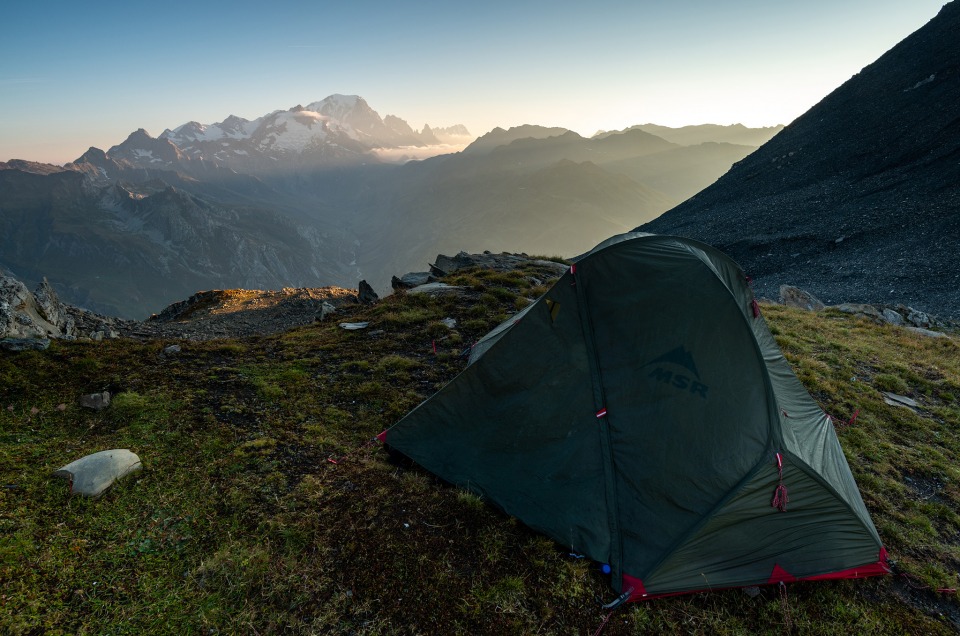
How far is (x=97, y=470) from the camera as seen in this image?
6.36m

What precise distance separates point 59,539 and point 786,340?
66.8ft

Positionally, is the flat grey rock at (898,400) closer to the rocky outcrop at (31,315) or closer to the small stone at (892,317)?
the small stone at (892,317)

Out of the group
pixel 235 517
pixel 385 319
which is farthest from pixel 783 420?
pixel 385 319

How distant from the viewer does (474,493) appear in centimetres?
704

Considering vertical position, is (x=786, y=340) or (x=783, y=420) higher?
(x=783, y=420)

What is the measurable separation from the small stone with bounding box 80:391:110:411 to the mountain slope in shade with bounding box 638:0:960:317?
129 feet

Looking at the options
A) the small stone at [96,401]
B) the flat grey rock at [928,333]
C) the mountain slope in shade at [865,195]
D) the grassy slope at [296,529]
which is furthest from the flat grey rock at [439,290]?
the mountain slope in shade at [865,195]

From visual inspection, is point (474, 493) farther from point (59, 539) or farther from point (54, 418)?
point (54, 418)

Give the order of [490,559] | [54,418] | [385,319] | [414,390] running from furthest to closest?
[385,319], [414,390], [54,418], [490,559]

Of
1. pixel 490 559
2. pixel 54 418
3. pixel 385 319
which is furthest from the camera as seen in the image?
pixel 385 319

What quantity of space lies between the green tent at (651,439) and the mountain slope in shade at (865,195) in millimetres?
29129

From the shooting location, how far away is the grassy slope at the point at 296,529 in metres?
5.00

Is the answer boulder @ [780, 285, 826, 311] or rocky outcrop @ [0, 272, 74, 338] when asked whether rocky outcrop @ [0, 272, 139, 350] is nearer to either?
rocky outcrop @ [0, 272, 74, 338]

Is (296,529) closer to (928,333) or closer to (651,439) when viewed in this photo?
(651,439)
